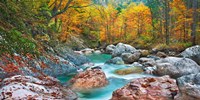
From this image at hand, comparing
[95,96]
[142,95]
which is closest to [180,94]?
[142,95]

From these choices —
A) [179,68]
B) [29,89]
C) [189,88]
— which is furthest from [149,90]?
[179,68]

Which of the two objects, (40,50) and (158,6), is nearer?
(40,50)

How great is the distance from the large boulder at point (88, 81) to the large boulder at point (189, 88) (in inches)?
165

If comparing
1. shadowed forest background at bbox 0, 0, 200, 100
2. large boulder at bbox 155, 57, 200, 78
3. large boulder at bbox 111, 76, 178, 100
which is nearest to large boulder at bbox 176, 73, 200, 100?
shadowed forest background at bbox 0, 0, 200, 100

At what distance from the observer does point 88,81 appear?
1070 centimetres

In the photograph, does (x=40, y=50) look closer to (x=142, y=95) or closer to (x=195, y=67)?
(x=142, y=95)

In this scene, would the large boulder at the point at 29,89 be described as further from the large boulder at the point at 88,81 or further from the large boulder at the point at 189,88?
the large boulder at the point at 189,88

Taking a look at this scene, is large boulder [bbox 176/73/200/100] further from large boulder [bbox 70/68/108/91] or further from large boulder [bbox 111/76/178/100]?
large boulder [bbox 70/68/108/91]

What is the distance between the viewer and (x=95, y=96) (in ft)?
32.3

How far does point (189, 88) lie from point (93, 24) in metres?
35.9

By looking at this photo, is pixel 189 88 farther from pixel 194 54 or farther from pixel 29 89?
pixel 194 54

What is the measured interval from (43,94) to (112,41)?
34332 millimetres

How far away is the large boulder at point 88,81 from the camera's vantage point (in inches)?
411

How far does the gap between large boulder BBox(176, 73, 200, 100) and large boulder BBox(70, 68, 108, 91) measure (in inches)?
165
